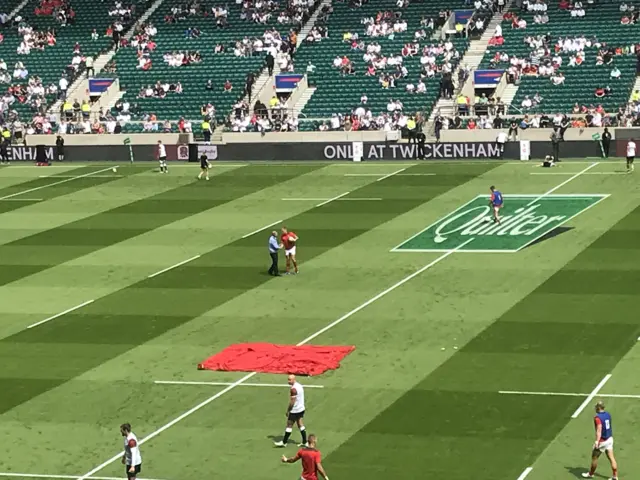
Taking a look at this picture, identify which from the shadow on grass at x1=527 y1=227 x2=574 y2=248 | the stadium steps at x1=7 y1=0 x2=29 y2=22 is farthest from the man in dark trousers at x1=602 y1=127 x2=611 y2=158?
the stadium steps at x1=7 y1=0 x2=29 y2=22

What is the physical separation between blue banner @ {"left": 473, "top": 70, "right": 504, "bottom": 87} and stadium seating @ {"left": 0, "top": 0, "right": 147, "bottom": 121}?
89.7 feet

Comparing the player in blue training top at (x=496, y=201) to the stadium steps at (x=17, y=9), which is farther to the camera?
the stadium steps at (x=17, y=9)

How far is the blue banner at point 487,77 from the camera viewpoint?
3329 inches

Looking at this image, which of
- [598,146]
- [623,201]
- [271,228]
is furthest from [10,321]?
[598,146]

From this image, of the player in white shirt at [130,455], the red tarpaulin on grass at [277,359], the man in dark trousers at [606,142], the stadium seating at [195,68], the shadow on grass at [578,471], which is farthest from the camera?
the stadium seating at [195,68]

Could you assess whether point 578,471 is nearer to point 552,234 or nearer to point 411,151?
point 552,234

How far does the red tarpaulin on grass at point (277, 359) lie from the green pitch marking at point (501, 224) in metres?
14.2

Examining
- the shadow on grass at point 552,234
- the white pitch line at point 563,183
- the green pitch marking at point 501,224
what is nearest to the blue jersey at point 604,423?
the green pitch marking at point 501,224

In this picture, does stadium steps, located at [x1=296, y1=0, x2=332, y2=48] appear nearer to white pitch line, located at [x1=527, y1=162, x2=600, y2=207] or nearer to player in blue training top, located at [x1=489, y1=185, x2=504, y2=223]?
white pitch line, located at [x1=527, y1=162, x2=600, y2=207]

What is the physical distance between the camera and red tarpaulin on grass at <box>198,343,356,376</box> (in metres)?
38.6

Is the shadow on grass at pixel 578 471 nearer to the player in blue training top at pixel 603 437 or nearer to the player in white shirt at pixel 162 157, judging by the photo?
the player in blue training top at pixel 603 437

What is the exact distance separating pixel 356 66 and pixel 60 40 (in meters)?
23.2

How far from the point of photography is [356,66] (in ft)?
293

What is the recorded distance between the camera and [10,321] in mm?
45750
